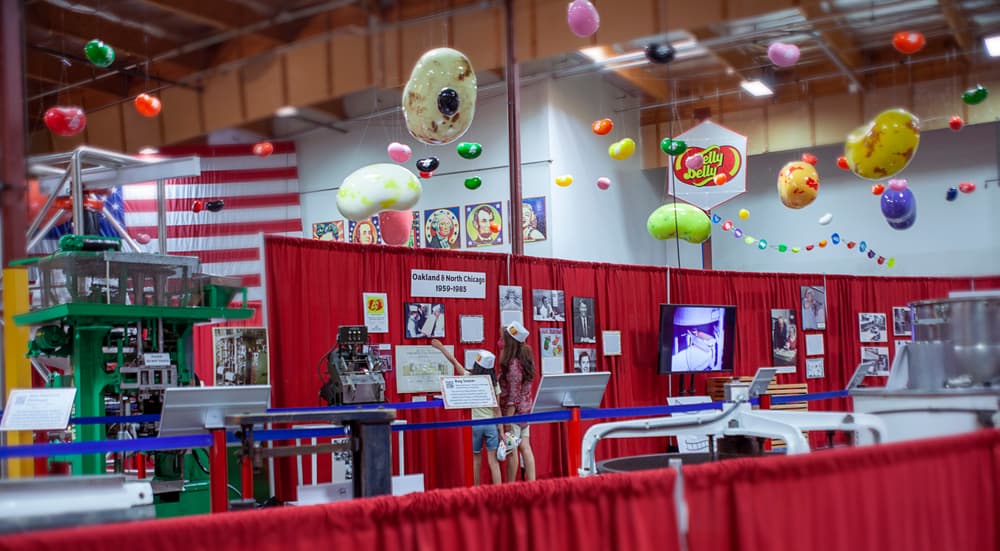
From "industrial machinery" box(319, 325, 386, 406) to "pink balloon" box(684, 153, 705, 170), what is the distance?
650 centimetres

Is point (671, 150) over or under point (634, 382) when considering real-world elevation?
over

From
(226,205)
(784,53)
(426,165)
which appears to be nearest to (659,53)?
(784,53)

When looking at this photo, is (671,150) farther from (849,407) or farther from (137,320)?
(137,320)

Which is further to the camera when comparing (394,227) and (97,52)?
(394,227)

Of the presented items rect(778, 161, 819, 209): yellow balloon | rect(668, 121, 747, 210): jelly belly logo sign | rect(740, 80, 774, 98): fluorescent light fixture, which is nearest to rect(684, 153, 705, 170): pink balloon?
rect(668, 121, 747, 210): jelly belly logo sign

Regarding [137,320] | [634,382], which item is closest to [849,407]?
[634,382]

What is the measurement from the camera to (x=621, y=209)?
548 inches

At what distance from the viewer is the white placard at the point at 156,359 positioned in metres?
5.57

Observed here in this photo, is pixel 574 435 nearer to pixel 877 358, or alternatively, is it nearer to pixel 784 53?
pixel 784 53

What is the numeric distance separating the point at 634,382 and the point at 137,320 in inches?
253

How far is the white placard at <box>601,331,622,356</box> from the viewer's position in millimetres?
10406

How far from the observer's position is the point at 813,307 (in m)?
12.9

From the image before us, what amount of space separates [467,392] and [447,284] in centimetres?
262

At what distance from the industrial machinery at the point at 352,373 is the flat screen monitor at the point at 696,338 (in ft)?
16.2
